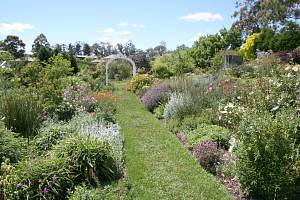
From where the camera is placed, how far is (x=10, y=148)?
586 centimetres

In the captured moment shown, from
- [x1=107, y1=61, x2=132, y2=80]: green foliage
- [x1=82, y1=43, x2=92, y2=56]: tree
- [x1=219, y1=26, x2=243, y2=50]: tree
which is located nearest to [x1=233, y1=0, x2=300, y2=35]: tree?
[x1=219, y1=26, x2=243, y2=50]: tree

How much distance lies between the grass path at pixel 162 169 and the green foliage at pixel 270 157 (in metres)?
0.60

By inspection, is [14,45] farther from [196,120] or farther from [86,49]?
[196,120]

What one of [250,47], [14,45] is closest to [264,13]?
[250,47]

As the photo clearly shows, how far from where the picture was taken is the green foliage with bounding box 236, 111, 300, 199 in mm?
4770

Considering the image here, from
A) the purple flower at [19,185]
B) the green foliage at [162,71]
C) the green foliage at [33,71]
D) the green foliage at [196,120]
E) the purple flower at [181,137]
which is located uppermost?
the green foliage at [33,71]

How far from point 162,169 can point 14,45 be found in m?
44.9

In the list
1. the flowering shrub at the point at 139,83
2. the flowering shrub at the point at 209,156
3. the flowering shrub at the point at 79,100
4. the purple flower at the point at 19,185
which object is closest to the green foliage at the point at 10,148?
the purple flower at the point at 19,185

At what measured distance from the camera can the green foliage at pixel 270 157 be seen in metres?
4.77

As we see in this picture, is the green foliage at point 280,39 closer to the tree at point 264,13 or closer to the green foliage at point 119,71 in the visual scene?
the tree at point 264,13

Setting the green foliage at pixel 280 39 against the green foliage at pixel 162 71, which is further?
the green foliage at pixel 162 71

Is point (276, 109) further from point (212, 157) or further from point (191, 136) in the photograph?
point (191, 136)

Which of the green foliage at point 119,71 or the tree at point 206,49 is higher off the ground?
the tree at point 206,49

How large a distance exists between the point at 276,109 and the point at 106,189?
3.16 m
